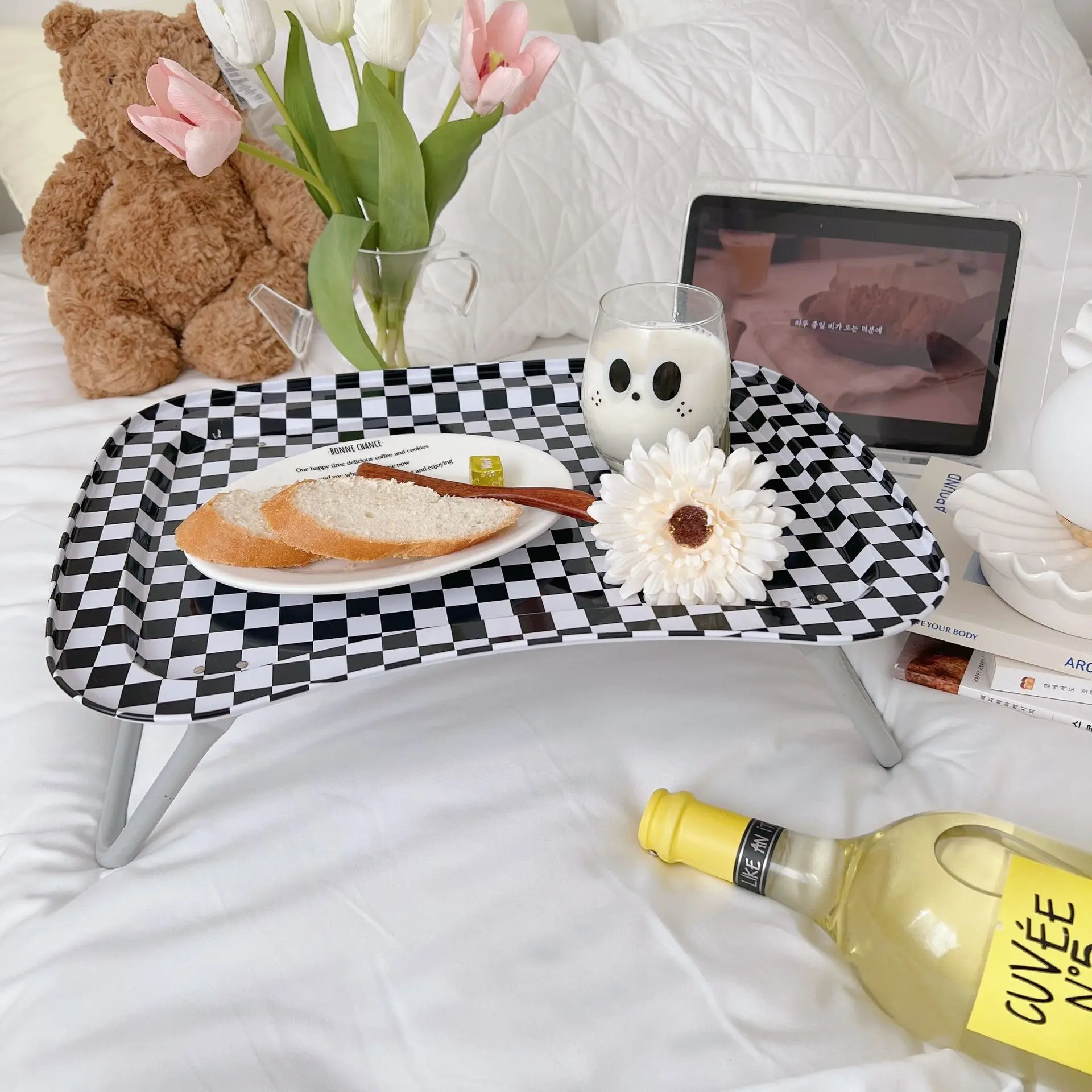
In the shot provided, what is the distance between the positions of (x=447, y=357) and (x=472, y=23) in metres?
0.40

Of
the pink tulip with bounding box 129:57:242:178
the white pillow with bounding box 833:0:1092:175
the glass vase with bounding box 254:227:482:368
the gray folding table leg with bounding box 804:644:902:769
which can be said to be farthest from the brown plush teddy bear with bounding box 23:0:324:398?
the white pillow with bounding box 833:0:1092:175

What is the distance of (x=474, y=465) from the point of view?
2.50 feet

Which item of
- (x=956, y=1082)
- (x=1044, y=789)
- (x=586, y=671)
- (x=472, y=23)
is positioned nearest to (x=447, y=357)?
(x=472, y=23)

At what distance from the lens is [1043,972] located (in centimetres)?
44

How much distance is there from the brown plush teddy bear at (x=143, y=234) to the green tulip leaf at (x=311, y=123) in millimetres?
275

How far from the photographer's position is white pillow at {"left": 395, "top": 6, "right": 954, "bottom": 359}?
1170mm

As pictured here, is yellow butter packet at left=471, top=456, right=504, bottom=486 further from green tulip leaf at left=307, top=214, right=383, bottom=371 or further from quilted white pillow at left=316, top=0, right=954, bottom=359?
quilted white pillow at left=316, top=0, right=954, bottom=359

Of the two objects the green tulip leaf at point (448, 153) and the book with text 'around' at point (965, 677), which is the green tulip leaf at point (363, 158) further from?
the book with text 'around' at point (965, 677)

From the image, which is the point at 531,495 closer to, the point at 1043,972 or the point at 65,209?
the point at 1043,972

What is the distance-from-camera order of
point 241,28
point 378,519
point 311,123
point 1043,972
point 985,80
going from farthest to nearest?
point 985,80 < point 311,123 < point 241,28 < point 378,519 < point 1043,972

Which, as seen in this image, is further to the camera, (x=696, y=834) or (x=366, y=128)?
(x=366, y=128)

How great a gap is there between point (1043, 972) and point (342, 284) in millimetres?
756

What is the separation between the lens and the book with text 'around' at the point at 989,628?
0.67 meters

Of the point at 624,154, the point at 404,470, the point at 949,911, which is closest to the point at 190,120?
the point at 404,470
